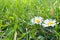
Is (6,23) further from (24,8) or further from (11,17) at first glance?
(24,8)

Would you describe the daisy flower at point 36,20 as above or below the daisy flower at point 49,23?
above

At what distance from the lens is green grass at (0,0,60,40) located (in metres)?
1.38

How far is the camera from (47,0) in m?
1.76

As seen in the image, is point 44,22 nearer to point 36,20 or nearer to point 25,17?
point 36,20

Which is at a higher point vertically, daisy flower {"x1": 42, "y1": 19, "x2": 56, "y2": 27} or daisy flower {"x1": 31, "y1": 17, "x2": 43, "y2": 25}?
daisy flower {"x1": 31, "y1": 17, "x2": 43, "y2": 25}

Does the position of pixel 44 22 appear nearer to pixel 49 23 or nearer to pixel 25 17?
pixel 49 23

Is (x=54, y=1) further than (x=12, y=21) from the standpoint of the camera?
Yes

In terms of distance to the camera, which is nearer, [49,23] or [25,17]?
[49,23]

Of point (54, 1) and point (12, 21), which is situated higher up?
point (54, 1)

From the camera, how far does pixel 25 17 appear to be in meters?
1.54

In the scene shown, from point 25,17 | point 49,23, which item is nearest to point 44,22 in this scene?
point 49,23

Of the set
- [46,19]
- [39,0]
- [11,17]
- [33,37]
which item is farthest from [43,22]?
[39,0]

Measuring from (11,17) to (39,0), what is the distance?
37cm

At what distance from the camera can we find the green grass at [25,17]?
1378 millimetres
